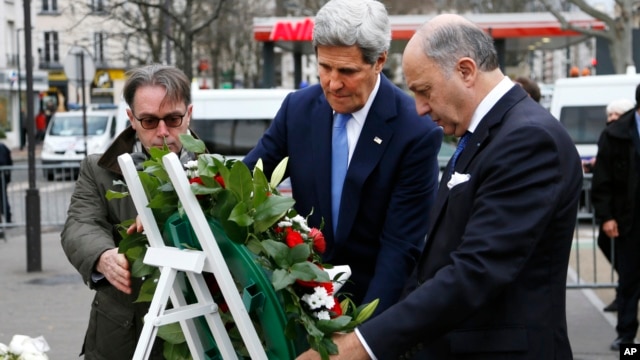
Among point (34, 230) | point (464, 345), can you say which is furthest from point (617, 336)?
point (34, 230)

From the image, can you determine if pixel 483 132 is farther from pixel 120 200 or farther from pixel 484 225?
pixel 120 200

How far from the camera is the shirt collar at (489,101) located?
2859mm

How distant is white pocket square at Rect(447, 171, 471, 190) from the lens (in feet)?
9.24

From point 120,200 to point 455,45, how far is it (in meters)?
1.40

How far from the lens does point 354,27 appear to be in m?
3.24

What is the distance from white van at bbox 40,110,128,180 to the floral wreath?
84.3 feet

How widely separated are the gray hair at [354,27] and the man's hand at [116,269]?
89cm

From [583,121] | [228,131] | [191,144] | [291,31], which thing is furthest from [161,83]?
[291,31]

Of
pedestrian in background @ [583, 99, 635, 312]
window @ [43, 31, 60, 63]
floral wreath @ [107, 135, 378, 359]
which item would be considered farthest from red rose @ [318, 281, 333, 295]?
window @ [43, 31, 60, 63]

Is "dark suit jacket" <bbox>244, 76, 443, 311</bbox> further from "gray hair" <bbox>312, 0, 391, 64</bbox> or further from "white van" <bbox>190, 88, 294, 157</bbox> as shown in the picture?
"white van" <bbox>190, 88, 294, 157</bbox>

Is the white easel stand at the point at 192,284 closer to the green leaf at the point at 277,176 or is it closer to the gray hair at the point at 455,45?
the green leaf at the point at 277,176

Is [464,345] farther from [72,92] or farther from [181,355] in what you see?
[72,92]

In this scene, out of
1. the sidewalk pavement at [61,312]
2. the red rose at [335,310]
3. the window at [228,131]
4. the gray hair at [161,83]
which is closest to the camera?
the red rose at [335,310]

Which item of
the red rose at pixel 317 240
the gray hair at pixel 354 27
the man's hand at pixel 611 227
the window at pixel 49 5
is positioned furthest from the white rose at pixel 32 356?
the window at pixel 49 5
